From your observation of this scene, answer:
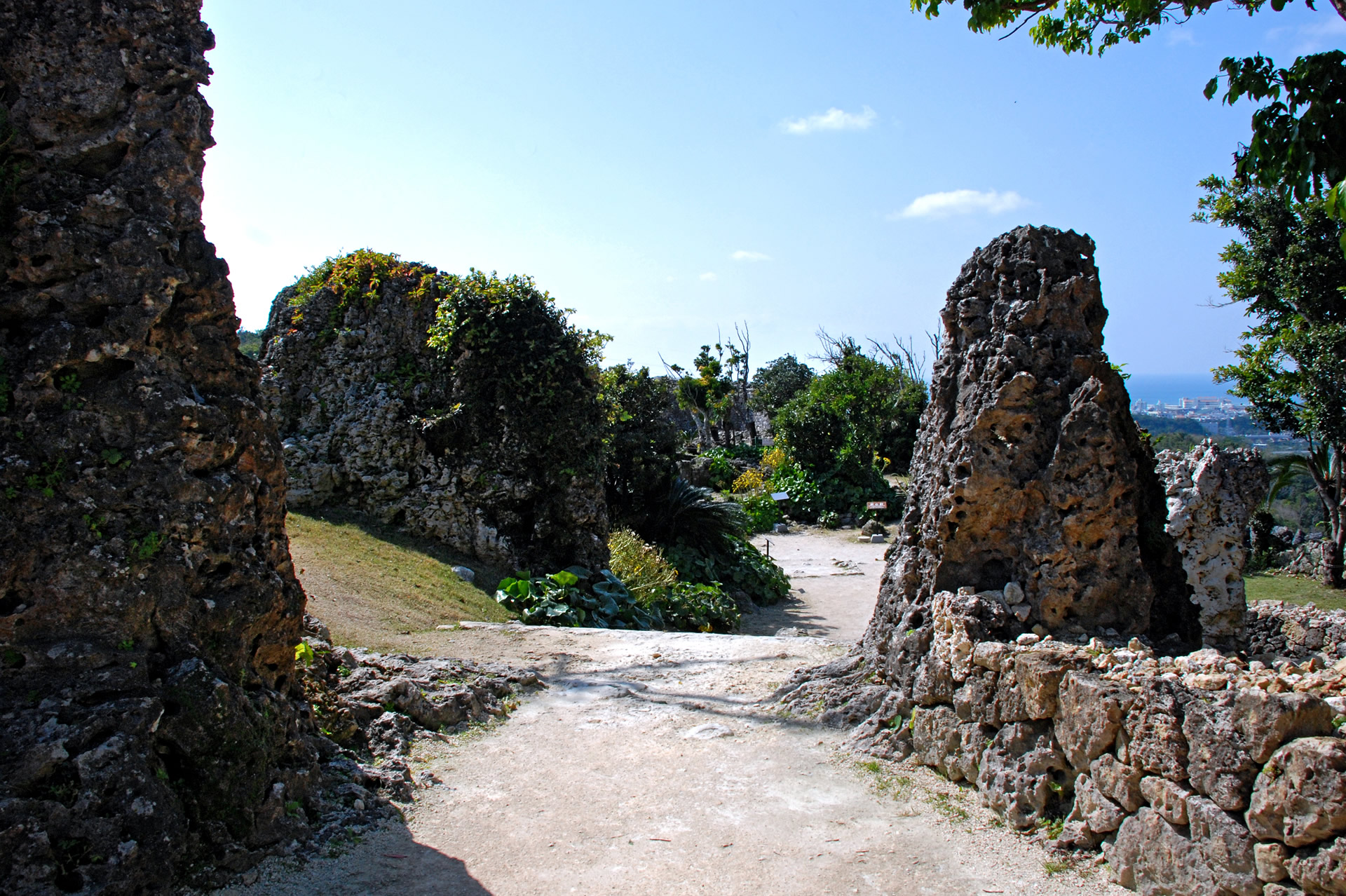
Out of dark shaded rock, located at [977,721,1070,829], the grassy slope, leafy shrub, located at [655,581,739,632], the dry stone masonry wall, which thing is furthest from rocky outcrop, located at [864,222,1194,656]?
leafy shrub, located at [655,581,739,632]

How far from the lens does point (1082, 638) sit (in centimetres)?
448

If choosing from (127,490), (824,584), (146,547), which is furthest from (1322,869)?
(824,584)

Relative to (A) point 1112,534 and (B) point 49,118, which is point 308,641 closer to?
(B) point 49,118

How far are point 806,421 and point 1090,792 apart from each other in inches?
852

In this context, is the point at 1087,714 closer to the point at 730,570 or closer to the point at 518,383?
the point at 518,383

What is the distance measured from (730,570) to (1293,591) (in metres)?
8.78

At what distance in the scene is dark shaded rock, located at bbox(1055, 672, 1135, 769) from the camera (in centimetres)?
346

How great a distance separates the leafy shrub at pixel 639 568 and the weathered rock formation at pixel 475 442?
50 centimetres

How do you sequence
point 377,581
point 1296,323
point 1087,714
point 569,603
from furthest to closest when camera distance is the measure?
1. point 1296,323
2. point 569,603
3. point 377,581
4. point 1087,714

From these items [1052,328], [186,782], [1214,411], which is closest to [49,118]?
[186,782]

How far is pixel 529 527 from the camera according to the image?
35.1ft

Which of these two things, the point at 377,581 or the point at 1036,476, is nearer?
the point at 1036,476

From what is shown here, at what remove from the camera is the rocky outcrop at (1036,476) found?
179 inches

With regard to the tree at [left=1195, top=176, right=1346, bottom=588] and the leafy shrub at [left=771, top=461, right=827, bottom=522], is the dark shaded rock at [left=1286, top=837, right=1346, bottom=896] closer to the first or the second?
the tree at [left=1195, top=176, right=1346, bottom=588]
